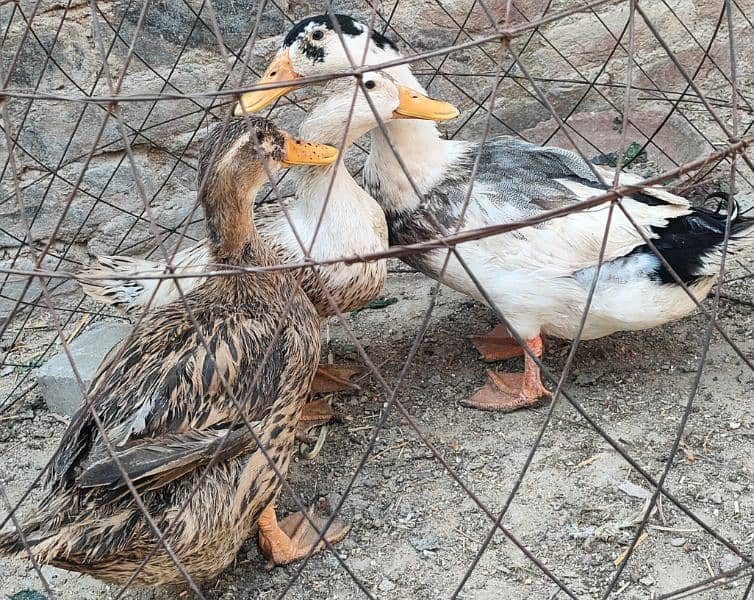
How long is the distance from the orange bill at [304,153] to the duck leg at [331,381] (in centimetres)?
82

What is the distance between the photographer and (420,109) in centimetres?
290

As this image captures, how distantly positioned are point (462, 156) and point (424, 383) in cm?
81

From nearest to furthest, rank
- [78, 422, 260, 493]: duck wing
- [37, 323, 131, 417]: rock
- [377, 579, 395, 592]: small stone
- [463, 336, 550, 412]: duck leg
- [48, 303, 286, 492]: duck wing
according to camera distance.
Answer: [78, 422, 260, 493]: duck wing < [48, 303, 286, 492]: duck wing < [377, 579, 395, 592]: small stone < [463, 336, 550, 412]: duck leg < [37, 323, 131, 417]: rock

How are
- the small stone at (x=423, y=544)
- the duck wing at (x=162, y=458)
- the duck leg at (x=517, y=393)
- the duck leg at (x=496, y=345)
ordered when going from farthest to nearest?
1. the duck leg at (x=496, y=345)
2. the duck leg at (x=517, y=393)
3. the small stone at (x=423, y=544)
4. the duck wing at (x=162, y=458)

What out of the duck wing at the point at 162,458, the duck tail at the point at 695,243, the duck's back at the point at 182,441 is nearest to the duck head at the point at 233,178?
the duck's back at the point at 182,441

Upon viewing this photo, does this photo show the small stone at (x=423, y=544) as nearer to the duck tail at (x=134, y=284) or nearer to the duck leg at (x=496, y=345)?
the duck leg at (x=496, y=345)

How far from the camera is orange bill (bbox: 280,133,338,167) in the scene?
2.68 metres

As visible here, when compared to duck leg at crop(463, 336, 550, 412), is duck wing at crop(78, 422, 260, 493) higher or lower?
higher

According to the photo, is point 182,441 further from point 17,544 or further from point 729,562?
point 729,562

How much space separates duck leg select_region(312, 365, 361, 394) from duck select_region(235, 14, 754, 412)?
1.46ft

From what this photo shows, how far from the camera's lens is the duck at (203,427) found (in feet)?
6.88

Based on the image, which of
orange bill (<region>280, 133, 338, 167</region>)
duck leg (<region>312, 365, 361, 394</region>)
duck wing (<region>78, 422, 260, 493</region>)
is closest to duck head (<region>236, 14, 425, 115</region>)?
orange bill (<region>280, 133, 338, 167</region>)

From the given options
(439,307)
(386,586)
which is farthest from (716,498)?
(439,307)

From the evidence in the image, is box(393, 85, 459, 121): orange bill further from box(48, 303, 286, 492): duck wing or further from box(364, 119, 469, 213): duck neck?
box(48, 303, 286, 492): duck wing
